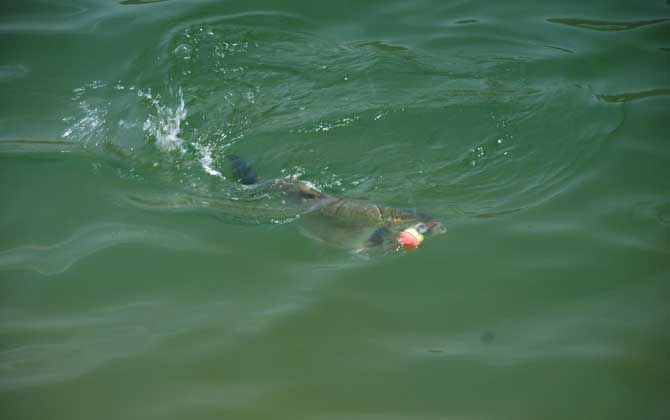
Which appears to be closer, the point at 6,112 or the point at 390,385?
the point at 390,385

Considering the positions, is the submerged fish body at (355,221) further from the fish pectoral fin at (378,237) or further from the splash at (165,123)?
the splash at (165,123)

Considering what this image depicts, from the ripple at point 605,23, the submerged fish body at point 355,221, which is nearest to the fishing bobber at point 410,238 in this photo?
the submerged fish body at point 355,221

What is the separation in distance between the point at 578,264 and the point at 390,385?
1730mm

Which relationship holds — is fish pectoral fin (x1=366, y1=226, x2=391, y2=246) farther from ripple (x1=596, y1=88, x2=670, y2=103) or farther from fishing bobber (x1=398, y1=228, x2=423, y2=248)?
ripple (x1=596, y1=88, x2=670, y2=103)

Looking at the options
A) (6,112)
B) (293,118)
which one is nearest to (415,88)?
(293,118)

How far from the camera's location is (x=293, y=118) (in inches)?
247

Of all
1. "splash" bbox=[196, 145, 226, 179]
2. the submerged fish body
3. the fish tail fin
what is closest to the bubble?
"splash" bbox=[196, 145, 226, 179]

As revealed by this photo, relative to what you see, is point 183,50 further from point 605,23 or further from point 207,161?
point 605,23

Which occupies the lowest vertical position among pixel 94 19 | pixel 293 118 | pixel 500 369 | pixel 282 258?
pixel 500 369

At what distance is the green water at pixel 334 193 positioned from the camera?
360 centimetres

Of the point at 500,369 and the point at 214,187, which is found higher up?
the point at 214,187

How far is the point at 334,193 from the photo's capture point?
5.32m

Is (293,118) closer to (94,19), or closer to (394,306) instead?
(394,306)

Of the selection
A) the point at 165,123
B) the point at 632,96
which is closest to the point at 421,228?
the point at 165,123
